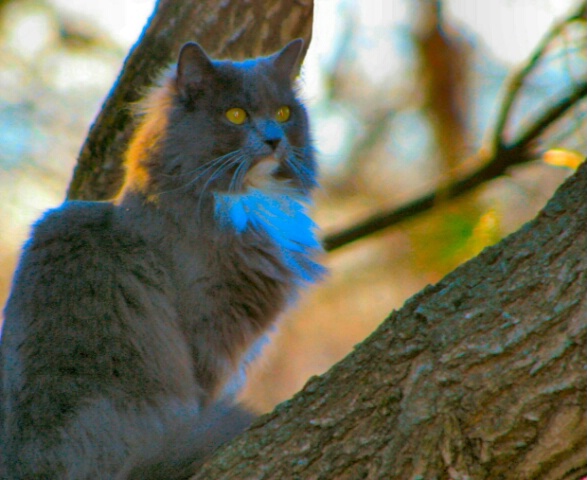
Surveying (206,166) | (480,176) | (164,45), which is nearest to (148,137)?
(206,166)

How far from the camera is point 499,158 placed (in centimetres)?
429

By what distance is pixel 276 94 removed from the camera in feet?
11.4

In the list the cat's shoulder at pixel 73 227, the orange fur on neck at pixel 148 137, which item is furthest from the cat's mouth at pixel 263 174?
the cat's shoulder at pixel 73 227

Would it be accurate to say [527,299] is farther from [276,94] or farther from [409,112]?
[409,112]

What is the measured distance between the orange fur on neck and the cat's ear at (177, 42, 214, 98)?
0.08 meters

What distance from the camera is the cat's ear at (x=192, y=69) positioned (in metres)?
3.27

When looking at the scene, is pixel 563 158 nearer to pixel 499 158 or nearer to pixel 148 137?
pixel 499 158

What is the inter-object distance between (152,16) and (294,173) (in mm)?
1260

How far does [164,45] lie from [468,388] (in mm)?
2662

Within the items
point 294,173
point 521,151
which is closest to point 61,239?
point 294,173

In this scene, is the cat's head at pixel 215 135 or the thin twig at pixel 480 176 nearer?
the cat's head at pixel 215 135

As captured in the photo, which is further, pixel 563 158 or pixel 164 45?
pixel 164 45

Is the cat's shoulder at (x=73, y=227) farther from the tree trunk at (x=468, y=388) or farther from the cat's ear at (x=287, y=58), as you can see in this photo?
the tree trunk at (x=468, y=388)

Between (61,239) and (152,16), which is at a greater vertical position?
(152,16)
